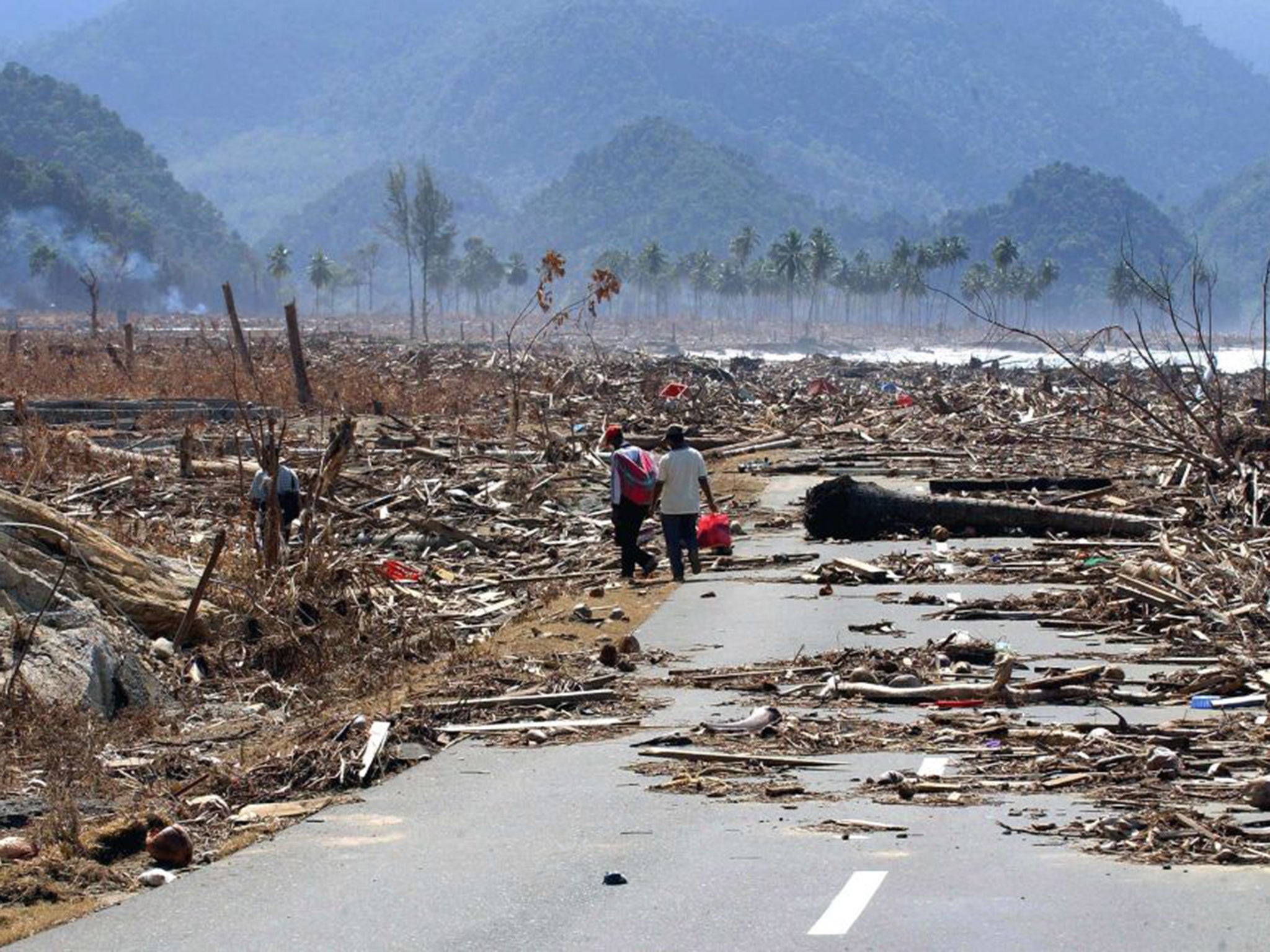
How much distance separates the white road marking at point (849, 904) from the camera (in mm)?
7164

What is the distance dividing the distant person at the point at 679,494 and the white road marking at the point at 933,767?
29.8 ft

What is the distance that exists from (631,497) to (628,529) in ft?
1.41

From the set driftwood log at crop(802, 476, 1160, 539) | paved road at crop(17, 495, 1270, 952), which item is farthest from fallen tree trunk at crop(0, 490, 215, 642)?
driftwood log at crop(802, 476, 1160, 539)

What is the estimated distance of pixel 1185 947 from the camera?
6.70m

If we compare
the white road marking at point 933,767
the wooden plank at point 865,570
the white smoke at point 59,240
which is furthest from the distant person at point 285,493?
the white smoke at point 59,240

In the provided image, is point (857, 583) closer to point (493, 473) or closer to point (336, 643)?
point (336, 643)

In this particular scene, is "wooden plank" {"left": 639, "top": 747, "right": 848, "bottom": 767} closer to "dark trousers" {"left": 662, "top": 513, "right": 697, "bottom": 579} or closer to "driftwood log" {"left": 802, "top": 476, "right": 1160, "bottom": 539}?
"dark trousers" {"left": 662, "top": 513, "right": 697, "bottom": 579}

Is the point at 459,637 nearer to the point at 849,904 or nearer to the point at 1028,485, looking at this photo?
the point at 849,904

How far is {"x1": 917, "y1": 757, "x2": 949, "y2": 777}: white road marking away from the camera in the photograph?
9961mm

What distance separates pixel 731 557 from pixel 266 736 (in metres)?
10.0

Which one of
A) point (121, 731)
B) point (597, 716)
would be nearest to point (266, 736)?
point (121, 731)

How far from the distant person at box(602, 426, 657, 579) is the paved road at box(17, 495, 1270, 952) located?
923 centimetres

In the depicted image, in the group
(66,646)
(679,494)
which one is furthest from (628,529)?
(66,646)

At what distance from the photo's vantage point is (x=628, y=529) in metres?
20.0
